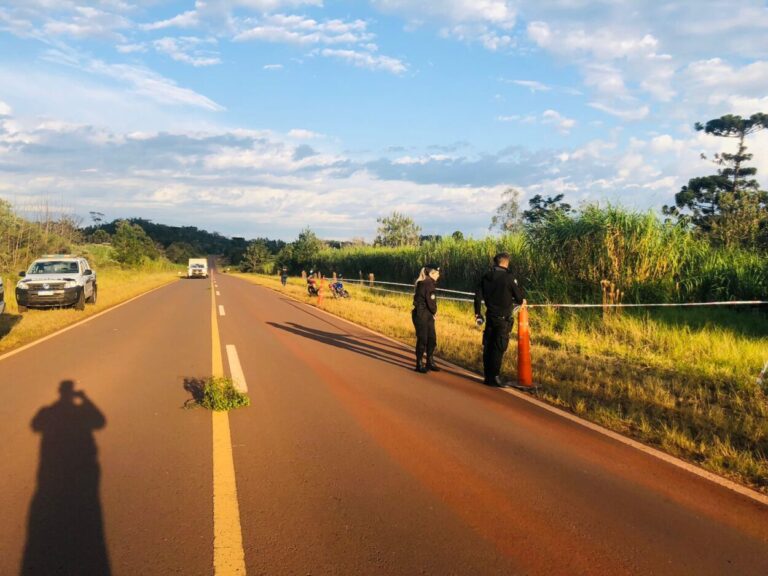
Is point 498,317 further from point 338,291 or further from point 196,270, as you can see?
point 196,270

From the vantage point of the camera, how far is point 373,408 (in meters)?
6.86

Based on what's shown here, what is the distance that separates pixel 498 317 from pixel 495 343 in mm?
387

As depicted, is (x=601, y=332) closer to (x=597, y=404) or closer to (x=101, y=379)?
(x=597, y=404)

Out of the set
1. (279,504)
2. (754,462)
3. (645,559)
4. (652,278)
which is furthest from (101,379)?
(652,278)

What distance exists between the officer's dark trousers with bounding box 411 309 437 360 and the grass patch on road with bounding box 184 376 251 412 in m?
3.14

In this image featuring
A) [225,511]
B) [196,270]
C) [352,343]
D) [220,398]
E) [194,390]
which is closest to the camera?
[225,511]

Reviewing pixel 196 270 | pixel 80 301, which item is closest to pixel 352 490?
pixel 80 301

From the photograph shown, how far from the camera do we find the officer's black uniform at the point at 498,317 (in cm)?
834

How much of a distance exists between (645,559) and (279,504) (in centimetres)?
242

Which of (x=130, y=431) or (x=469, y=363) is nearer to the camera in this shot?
(x=130, y=431)

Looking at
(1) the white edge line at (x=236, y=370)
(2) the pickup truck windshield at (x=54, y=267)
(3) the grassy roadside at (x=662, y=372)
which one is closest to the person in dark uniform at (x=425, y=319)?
(3) the grassy roadside at (x=662, y=372)

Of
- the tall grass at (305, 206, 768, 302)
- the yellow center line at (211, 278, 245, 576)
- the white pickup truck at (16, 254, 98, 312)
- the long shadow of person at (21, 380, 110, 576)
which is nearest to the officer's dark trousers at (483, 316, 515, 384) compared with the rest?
the yellow center line at (211, 278, 245, 576)

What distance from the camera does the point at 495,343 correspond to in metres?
8.34

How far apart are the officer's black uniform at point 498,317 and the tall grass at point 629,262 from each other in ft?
24.6
